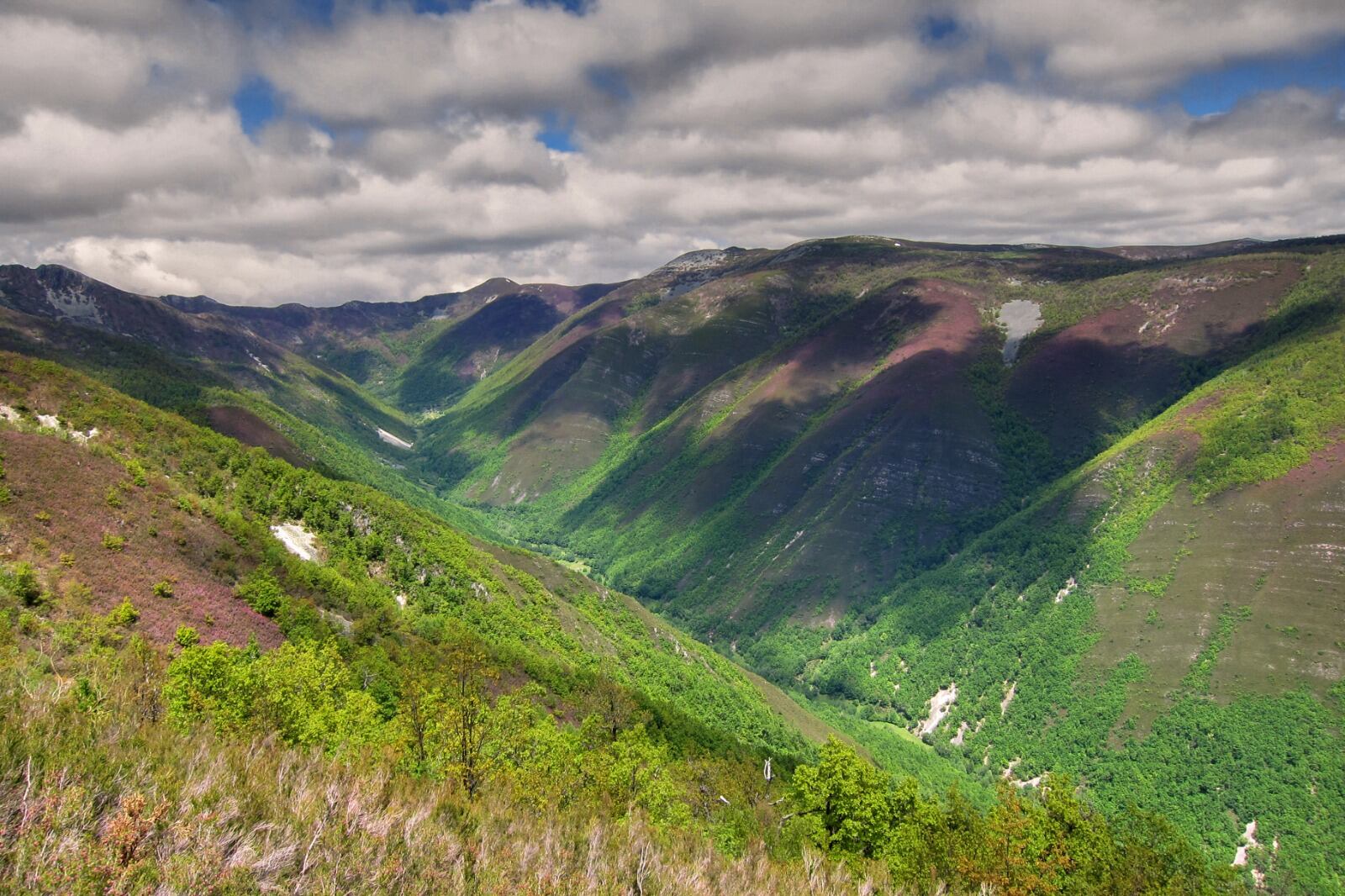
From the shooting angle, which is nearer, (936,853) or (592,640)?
(936,853)

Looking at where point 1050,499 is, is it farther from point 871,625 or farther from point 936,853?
point 936,853

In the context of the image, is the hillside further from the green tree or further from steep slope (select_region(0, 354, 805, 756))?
the green tree

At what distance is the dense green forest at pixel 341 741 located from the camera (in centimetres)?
1443

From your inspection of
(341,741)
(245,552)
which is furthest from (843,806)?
(245,552)

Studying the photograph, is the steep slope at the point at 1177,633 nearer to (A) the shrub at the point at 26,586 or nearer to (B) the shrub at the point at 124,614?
(B) the shrub at the point at 124,614

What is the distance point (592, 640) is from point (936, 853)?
69310 mm

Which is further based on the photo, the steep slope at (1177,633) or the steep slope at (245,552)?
the steep slope at (1177,633)

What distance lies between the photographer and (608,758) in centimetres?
4050

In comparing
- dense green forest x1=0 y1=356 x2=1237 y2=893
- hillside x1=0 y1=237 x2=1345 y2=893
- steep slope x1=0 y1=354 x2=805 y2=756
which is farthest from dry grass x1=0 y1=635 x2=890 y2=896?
steep slope x1=0 y1=354 x2=805 y2=756

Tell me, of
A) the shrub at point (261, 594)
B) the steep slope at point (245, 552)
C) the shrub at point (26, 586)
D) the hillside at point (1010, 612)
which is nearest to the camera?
the shrub at point (26, 586)

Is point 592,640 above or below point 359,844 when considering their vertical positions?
below

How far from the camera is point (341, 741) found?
30.4m

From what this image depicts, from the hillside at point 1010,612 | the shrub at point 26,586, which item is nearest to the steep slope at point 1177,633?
the hillside at point 1010,612

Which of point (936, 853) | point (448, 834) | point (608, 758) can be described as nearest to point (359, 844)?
point (448, 834)
